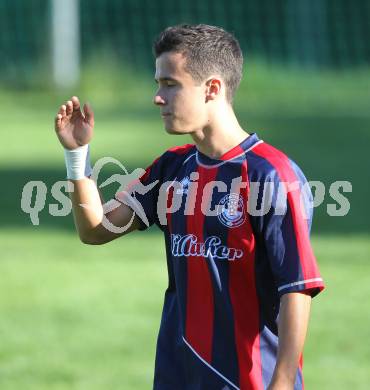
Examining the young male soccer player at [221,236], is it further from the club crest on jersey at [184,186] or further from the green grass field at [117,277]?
the green grass field at [117,277]

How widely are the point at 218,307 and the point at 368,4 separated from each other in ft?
78.2

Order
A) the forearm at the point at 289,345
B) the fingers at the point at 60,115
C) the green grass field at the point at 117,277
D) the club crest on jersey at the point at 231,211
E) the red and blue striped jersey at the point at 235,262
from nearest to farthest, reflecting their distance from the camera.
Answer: the forearm at the point at 289,345 → the red and blue striped jersey at the point at 235,262 → the club crest on jersey at the point at 231,211 → the fingers at the point at 60,115 → the green grass field at the point at 117,277

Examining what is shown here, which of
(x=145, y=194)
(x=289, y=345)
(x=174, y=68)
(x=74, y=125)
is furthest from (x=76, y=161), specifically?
(x=289, y=345)

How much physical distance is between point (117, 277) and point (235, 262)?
561 centimetres

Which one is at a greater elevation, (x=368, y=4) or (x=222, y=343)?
(x=222, y=343)

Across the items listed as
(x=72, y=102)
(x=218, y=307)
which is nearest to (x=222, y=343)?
(x=218, y=307)

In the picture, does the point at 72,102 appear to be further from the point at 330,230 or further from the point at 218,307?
the point at 330,230

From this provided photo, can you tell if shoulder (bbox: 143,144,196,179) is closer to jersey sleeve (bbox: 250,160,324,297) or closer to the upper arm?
the upper arm

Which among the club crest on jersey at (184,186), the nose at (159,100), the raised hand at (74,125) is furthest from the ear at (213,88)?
the raised hand at (74,125)

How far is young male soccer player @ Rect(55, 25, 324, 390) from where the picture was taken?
426 centimetres

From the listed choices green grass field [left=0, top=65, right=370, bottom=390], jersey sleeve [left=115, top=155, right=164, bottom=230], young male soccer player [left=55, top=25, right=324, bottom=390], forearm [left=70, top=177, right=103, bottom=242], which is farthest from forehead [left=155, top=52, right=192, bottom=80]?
green grass field [left=0, top=65, right=370, bottom=390]

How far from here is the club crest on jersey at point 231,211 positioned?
4.35m

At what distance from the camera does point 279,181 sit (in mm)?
4270

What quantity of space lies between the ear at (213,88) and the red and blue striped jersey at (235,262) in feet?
0.61
